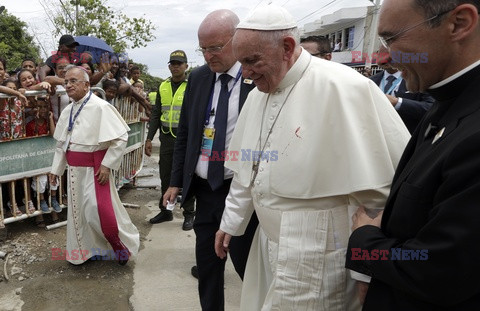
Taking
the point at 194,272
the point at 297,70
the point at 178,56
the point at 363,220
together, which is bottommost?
the point at 194,272

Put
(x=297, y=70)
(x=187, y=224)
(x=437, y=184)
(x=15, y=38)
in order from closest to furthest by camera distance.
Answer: (x=437, y=184) → (x=297, y=70) → (x=187, y=224) → (x=15, y=38)

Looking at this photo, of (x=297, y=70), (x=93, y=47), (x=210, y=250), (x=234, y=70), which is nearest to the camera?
(x=297, y=70)

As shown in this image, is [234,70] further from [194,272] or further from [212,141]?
[194,272]

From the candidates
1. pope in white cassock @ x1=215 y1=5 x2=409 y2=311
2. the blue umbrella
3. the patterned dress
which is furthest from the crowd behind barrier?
pope in white cassock @ x1=215 y1=5 x2=409 y2=311

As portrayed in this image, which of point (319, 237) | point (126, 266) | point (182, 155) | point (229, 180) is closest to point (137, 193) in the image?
point (126, 266)

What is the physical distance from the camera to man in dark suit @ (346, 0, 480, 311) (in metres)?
0.90

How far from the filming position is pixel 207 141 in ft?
8.47

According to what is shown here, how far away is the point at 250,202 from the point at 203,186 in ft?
2.37

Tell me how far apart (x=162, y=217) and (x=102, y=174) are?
5.27ft

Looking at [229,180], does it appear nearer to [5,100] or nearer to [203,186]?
[203,186]

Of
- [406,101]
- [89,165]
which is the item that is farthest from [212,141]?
[89,165]

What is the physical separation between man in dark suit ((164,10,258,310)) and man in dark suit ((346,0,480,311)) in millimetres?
1361

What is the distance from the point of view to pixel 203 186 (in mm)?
2701

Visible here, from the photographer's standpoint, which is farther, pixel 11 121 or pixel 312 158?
pixel 11 121
